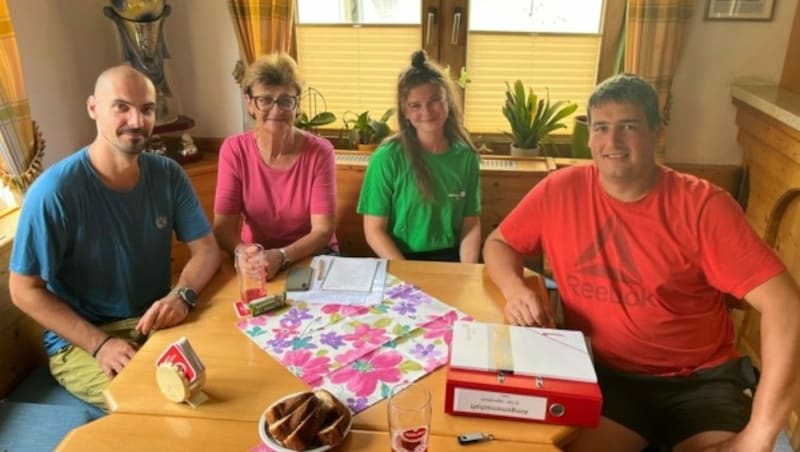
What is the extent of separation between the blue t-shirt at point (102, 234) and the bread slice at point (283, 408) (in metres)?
0.83

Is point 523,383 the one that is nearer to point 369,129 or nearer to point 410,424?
point 410,424

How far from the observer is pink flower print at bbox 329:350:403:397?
1.11 metres

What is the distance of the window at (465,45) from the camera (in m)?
2.67

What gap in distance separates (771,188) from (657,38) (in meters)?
0.75

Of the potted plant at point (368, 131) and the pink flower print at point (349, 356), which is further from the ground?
the potted plant at point (368, 131)

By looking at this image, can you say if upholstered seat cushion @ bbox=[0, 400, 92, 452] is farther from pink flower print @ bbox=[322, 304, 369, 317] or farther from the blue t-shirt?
pink flower print @ bbox=[322, 304, 369, 317]

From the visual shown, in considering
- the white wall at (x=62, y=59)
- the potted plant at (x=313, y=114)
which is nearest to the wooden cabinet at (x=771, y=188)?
the potted plant at (x=313, y=114)

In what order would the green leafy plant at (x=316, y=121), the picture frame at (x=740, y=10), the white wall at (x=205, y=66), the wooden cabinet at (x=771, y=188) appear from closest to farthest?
1. the wooden cabinet at (x=771, y=188)
2. the white wall at (x=205, y=66)
3. the picture frame at (x=740, y=10)
4. the green leafy plant at (x=316, y=121)

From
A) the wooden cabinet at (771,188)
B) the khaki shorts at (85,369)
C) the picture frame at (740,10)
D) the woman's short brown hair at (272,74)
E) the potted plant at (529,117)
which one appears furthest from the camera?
the potted plant at (529,117)

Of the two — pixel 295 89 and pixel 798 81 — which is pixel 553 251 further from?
pixel 798 81

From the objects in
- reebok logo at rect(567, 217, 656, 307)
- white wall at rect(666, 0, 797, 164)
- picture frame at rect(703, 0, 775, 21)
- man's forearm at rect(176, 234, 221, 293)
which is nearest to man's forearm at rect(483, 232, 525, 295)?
reebok logo at rect(567, 217, 656, 307)

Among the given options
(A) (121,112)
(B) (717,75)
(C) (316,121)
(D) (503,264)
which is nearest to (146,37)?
(C) (316,121)

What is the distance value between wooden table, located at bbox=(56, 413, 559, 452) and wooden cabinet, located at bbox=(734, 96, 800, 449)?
1.58 m

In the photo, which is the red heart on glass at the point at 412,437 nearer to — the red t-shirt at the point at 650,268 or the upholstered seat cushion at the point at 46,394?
the red t-shirt at the point at 650,268
